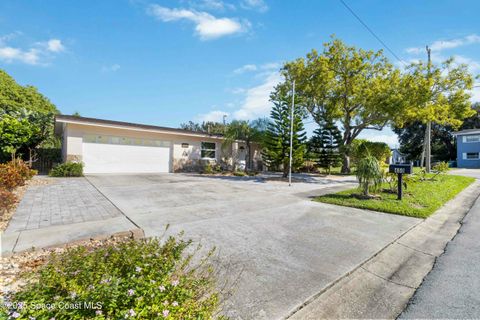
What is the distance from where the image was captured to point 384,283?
2.93 m

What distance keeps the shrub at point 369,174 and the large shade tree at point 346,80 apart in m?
6.83

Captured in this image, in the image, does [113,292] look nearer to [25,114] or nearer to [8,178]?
[8,178]

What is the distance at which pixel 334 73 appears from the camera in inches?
603

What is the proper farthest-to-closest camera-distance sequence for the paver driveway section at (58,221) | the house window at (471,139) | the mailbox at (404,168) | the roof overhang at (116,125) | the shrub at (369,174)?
the house window at (471,139) → the roof overhang at (116,125) → the shrub at (369,174) → the mailbox at (404,168) → the paver driveway section at (58,221)

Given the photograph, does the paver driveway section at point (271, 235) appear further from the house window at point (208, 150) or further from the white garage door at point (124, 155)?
the house window at point (208, 150)

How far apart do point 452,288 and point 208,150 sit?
53.6 ft

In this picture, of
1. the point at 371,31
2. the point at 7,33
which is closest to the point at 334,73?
the point at 371,31

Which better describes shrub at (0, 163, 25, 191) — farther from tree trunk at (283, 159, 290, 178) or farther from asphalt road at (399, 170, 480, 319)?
tree trunk at (283, 159, 290, 178)

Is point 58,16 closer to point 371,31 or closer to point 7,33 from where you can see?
point 7,33

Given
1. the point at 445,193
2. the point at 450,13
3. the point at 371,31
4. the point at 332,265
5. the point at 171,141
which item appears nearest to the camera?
the point at 332,265

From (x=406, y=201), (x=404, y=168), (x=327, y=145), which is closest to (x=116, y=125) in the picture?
(x=404, y=168)

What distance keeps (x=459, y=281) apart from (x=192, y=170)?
15.8 meters

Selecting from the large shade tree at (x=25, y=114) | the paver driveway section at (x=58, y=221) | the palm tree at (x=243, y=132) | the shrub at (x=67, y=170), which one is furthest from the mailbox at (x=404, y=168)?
the large shade tree at (x=25, y=114)

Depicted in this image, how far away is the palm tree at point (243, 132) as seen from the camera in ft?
55.8
